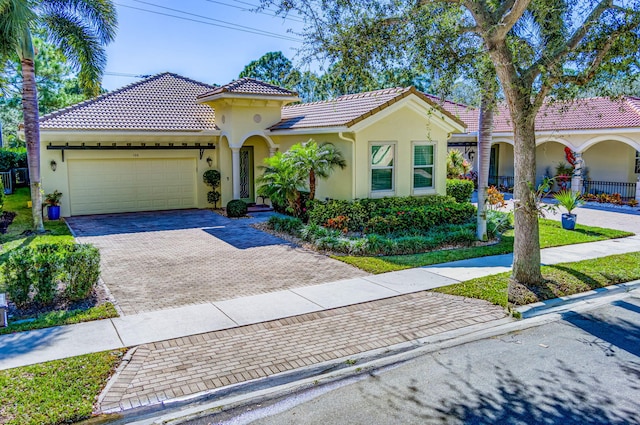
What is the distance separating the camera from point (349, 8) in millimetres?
10258

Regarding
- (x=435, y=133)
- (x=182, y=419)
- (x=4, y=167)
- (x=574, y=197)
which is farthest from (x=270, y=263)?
(x=4, y=167)

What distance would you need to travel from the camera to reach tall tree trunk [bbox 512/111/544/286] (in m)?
9.44

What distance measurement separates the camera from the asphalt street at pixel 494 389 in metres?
5.41

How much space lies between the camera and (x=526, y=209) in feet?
31.4

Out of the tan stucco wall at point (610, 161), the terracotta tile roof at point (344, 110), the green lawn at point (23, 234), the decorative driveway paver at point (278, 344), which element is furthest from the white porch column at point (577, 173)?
the green lawn at point (23, 234)

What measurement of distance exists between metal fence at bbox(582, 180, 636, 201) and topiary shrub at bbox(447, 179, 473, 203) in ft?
21.7

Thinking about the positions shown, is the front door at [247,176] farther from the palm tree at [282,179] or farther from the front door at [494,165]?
the front door at [494,165]

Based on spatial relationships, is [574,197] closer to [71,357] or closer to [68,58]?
[71,357]

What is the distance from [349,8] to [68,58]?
11.2m

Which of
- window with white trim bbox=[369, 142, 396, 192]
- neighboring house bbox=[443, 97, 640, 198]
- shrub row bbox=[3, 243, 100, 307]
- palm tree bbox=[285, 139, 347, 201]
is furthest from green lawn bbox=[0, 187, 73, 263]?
neighboring house bbox=[443, 97, 640, 198]

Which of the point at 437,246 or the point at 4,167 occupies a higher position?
the point at 4,167

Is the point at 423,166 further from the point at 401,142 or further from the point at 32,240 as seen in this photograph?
the point at 32,240

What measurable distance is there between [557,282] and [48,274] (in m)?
9.38

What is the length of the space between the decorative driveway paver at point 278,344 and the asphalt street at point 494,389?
0.69 m
